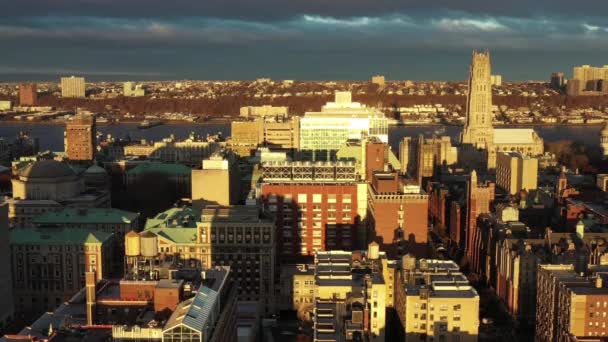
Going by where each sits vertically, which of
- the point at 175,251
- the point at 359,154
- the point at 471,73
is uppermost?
the point at 471,73

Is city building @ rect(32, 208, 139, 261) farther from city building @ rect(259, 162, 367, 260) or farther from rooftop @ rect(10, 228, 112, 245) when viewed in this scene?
city building @ rect(259, 162, 367, 260)

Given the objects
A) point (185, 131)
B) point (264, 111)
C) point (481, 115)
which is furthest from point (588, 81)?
point (481, 115)

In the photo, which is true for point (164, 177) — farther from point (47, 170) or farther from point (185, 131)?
point (185, 131)

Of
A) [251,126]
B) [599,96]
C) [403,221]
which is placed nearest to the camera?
[403,221]

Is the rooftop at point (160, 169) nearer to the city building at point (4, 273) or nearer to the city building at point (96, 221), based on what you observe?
the city building at point (96, 221)

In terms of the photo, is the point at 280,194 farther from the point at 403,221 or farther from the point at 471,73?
the point at 471,73

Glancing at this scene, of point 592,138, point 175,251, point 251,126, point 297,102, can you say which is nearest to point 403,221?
point 175,251
